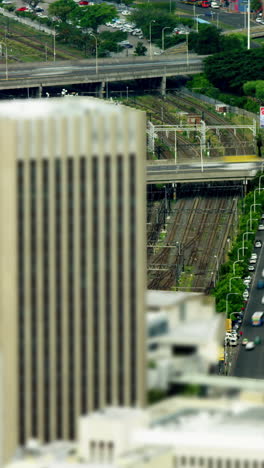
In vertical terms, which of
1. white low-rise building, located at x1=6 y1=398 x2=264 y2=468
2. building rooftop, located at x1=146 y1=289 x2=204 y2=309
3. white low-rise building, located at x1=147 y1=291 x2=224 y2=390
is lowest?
white low-rise building, located at x1=6 y1=398 x2=264 y2=468

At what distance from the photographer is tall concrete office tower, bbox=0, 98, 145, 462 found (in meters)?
161

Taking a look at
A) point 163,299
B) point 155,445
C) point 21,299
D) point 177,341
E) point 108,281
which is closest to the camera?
point 155,445

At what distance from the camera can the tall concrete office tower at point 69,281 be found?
161 meters

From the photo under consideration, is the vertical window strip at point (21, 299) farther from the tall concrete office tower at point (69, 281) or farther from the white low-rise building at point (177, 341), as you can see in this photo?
the white low-rise building at point (177, 341)

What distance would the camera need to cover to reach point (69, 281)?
162625 mm

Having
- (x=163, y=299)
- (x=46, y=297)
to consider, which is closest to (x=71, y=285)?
(x=46, y=297)

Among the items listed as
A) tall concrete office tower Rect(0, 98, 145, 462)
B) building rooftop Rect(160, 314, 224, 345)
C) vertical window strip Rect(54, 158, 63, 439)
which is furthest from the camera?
building rooftop Rect(160, 314, 224, 345)

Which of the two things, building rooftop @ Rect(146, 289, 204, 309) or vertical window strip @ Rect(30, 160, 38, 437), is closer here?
vertical window strip @ Rect(30, 160, 38, 437)

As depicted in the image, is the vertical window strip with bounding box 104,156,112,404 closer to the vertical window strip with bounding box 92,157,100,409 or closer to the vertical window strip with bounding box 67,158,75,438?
the vertical window strip with bounding box 92,157,100,409

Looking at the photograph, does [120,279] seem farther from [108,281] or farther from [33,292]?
[33,292]

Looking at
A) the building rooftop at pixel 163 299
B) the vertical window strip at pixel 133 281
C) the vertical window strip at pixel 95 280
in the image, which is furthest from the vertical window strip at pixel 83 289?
the building rooftop at pixel 163 299

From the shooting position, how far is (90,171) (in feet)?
528

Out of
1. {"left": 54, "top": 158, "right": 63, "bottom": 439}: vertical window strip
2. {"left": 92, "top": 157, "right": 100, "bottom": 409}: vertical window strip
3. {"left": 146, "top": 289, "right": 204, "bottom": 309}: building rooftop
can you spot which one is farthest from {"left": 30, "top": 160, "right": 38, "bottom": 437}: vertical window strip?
{"left": 146, "top": 289, "right": 204, "bottom": 309}: building rooftop

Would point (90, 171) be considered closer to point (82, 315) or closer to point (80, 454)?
point (82, 315)
